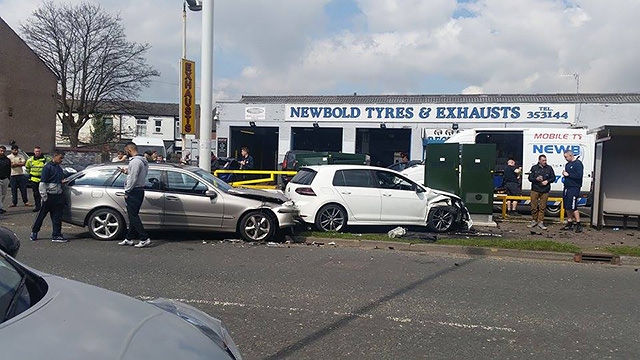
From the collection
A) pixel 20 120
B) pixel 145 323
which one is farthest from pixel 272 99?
pixel 145 323

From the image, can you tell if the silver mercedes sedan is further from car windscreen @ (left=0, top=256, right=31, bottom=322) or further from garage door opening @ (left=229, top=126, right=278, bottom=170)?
garage door opening @ (left=229, top=126, right=278, bottom=170)

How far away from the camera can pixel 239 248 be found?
374 inches

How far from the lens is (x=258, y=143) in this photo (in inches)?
1513

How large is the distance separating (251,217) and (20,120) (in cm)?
3187

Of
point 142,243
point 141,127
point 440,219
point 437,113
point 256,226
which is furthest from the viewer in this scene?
point 141,127

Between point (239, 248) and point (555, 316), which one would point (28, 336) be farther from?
point (239, 248)

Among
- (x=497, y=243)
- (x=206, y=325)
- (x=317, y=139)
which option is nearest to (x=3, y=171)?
(x=497, y=243)

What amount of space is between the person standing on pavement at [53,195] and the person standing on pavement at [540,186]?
10.4 meters

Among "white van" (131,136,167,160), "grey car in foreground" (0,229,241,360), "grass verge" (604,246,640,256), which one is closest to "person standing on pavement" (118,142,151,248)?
"grey car in foreground" (0,229,241,360)

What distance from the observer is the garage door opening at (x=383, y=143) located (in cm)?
3397

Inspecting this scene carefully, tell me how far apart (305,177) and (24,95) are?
31.6 m

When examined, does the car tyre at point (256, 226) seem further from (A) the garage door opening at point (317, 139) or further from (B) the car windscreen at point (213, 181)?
(A) the garage door opening at point (317, 139)

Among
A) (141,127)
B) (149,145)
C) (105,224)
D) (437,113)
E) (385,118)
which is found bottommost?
(105,224)

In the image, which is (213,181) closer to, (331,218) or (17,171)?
(331,218)
